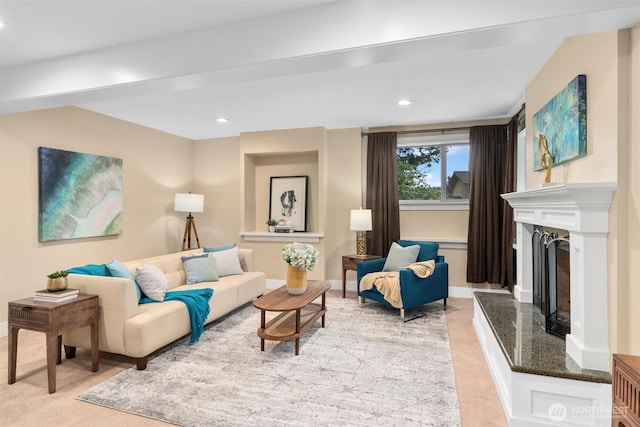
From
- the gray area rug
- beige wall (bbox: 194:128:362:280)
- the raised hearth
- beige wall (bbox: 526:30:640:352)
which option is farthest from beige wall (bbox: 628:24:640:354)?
beige wall (bbox: 194:128:362:280)

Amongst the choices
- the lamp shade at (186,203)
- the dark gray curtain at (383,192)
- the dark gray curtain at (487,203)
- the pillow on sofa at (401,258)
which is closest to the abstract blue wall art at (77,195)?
the lamp shade at (186,203)

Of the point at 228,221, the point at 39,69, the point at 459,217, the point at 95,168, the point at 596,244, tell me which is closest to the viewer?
the point at 596,244

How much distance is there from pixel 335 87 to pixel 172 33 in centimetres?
164

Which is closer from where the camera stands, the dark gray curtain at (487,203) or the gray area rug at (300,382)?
the gray area rug at (300,382)

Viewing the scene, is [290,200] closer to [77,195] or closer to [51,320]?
[77,195]

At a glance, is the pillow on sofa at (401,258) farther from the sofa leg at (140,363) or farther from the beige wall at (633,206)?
the sofa leg at (140,363)

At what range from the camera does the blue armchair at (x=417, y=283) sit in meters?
3.67

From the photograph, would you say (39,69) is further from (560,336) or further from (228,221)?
(560,336)

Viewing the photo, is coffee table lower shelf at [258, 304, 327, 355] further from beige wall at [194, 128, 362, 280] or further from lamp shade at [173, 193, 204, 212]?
lamp shade at [173, 193, 204, 212]

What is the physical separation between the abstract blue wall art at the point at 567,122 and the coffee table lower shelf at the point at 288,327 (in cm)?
245

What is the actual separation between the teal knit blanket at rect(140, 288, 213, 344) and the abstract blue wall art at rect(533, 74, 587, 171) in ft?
10.8

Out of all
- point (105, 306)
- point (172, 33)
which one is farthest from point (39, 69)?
point (105, 306)

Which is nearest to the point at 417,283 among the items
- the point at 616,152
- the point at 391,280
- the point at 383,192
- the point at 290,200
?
the point at 391,280

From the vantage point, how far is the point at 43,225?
3.51 meters
